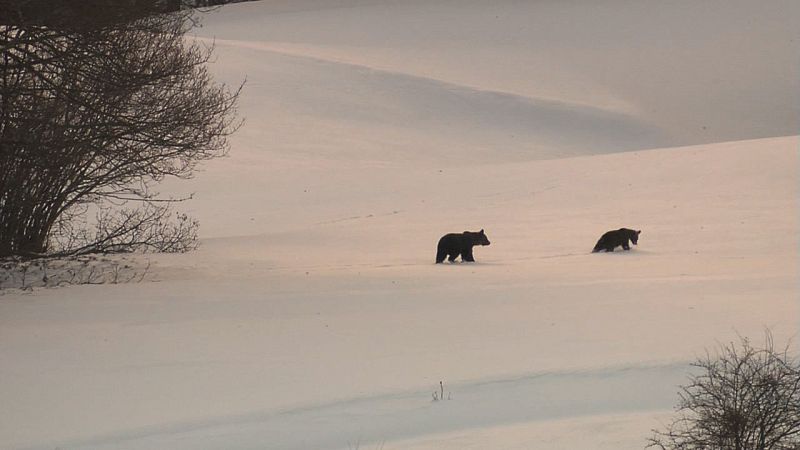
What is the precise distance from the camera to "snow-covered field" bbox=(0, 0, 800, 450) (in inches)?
402

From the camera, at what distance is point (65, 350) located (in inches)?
469

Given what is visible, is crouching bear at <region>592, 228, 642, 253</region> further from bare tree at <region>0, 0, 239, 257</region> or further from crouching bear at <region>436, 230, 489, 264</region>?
bare tree at <region>0, 0, 239, 257</region>

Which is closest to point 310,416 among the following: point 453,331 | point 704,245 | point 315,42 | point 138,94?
point 453,331

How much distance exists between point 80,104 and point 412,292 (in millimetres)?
4667

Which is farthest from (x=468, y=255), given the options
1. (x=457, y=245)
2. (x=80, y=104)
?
(x=80, y=104)

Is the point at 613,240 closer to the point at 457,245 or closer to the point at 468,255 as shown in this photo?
the point at 468,255

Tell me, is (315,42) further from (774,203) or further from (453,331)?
(453,331)

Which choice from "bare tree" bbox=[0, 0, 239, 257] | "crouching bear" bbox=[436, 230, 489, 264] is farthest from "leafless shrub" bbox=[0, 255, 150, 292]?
"crouching bear" bbox=[436, 230, 489, 264]

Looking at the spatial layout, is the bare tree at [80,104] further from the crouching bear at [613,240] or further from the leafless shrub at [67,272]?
the crouching bear at [613,240]

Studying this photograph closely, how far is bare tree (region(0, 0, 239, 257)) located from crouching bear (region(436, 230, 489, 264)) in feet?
13.0

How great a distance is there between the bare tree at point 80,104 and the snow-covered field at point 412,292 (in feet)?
6.21

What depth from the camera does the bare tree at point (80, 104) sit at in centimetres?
1380

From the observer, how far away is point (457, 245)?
1825 cm

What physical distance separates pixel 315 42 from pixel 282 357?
50825mm
